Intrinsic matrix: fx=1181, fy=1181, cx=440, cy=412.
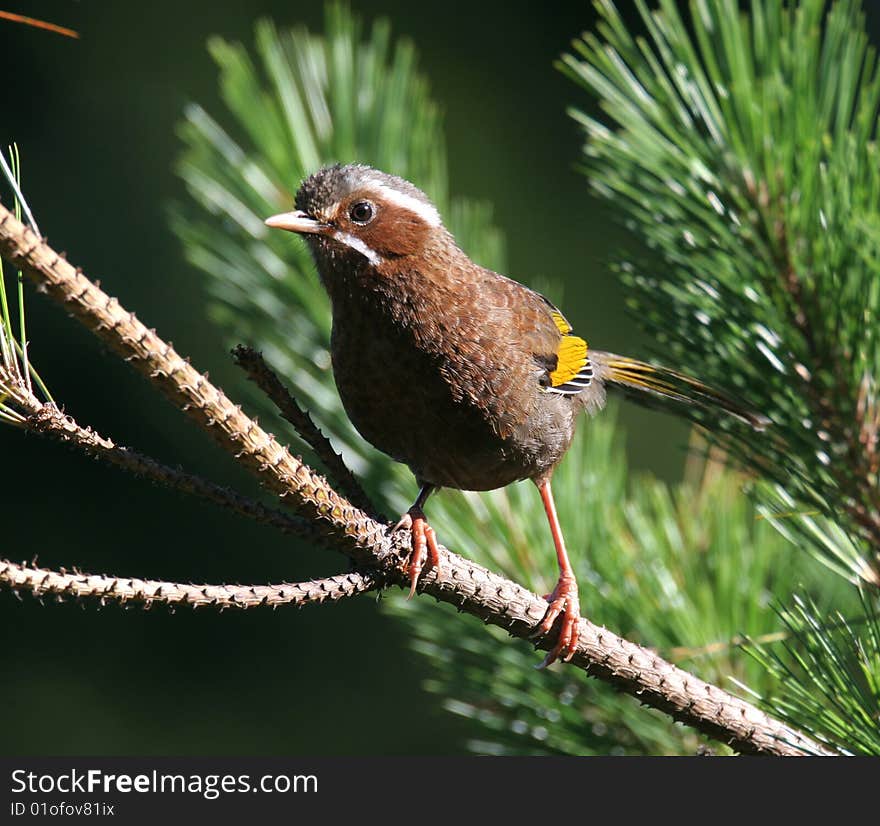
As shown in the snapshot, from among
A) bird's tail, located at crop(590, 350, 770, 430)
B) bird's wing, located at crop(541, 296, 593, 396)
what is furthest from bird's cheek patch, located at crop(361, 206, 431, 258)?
bird's tail, located at crop(590, 350, 770, 430)

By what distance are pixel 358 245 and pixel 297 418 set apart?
108 cm

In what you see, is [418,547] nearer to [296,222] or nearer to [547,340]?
[296,222]

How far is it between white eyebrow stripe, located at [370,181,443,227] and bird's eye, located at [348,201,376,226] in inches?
1.7

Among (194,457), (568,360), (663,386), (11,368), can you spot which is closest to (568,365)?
(568,360)

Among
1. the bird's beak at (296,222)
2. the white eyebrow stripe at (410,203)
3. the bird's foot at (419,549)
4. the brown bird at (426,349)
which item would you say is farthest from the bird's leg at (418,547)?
the white eyebrow stripe at (410,203)

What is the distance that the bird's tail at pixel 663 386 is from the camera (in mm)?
2248

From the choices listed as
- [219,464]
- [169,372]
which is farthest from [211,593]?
[219,464]

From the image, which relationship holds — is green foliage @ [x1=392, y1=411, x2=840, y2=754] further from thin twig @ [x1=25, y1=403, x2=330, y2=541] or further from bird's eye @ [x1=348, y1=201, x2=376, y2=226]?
thin twig @ [x1=25, y1=403, x2=330, y2=541]

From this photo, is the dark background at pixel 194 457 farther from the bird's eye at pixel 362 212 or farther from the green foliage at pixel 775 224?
the green foliage at pixel 775 224

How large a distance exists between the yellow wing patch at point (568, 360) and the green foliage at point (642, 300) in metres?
0.16

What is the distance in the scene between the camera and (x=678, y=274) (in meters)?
2.30

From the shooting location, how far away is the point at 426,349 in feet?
8.80

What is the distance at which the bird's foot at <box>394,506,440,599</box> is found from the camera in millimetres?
1877

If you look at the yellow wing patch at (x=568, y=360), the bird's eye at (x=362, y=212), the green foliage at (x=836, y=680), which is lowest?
the green foliage at (x=836, y=680)
